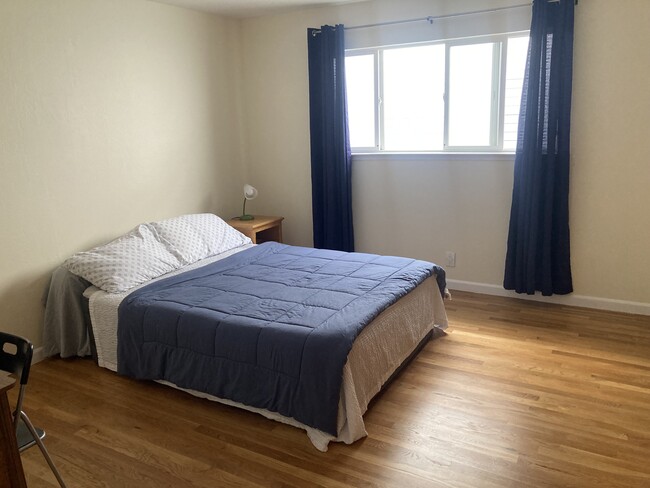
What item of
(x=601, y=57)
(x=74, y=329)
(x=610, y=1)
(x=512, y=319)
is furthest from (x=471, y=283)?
(x=74, y=329)

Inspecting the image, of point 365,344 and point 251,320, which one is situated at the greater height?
point 251,320

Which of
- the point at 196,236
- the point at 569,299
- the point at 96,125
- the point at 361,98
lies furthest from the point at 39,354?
the point at 569,299

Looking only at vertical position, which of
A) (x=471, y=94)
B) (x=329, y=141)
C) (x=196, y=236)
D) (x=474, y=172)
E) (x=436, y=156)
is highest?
(x=471, y=94)

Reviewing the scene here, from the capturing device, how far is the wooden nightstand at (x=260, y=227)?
4.41 metres

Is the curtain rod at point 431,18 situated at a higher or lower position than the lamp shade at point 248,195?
higher

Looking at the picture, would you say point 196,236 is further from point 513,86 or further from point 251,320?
point 513,86

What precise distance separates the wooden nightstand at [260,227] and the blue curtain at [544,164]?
209 cm

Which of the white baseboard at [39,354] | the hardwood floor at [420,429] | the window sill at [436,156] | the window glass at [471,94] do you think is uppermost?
the window glass at [471,94]

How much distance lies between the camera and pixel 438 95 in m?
4.17

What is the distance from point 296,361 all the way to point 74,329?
5.70 feet

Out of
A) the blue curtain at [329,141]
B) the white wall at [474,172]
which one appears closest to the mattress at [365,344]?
the white wall at [474,172]

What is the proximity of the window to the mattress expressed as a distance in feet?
4.81

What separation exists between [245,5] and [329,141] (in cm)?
133

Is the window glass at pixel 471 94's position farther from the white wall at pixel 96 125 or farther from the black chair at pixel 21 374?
the black chair at pixel 21 374
